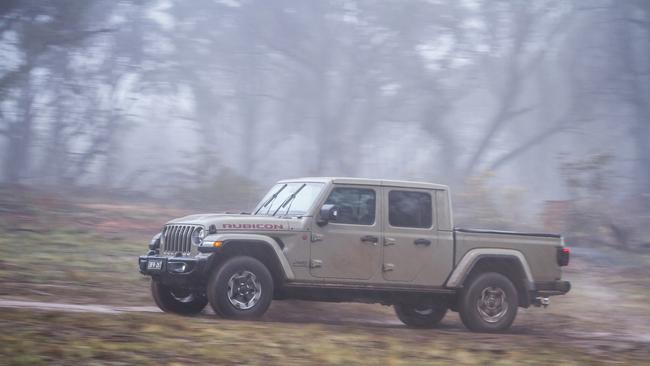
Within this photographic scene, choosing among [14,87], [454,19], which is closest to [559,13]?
[454,19]

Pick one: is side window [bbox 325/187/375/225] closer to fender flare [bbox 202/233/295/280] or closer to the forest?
fender flare [bbox 202/233/295/280]

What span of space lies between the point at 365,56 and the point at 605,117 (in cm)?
789

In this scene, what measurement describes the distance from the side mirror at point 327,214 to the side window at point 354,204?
25 centimetres

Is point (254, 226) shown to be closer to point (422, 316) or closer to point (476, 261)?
point (476, 261)

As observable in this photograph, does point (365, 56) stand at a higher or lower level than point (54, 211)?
higher

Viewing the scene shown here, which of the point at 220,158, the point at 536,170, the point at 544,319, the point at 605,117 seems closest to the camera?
the point at 544,319

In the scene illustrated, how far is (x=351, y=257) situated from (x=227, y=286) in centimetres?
156

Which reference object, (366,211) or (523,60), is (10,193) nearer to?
(366,211)

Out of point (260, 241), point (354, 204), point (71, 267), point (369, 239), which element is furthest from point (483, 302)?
point (71, 267)

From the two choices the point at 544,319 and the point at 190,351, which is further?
the point at 544,319

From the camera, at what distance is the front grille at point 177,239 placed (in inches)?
389

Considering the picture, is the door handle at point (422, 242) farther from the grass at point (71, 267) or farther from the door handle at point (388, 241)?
the grass at point (71, 267)

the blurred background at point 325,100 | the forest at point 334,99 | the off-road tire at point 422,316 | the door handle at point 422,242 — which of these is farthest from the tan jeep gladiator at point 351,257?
the forest at point 334,99

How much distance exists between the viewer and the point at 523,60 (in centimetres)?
2873
